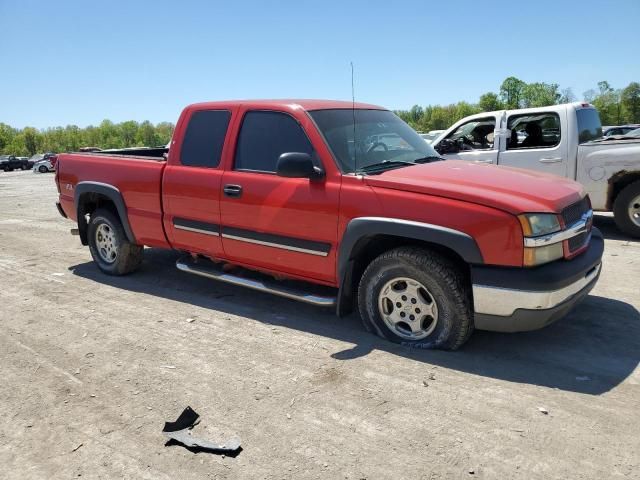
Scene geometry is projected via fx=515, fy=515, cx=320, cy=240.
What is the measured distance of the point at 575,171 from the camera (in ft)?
25.3

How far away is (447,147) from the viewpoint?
28.3ft

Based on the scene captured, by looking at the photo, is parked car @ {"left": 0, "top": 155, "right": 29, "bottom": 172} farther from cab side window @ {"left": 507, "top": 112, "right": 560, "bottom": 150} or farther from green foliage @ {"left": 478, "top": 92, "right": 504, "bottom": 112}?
green foliage @ {"left": 478, "top": 92, "right": 504, "bottom": 112}

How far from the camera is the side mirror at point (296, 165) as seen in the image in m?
3.96

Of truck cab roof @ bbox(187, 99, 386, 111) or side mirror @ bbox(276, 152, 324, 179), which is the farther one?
truck cab roof @ bbox(187, 99, 386, 111)

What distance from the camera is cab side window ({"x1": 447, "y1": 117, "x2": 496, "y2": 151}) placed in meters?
8.48

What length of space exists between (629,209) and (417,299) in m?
5.23

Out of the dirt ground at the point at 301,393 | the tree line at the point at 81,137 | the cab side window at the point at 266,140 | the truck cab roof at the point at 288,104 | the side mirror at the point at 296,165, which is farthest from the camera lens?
the tree line at the point at 81,137

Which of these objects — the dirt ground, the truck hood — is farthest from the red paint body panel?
the dirt ground

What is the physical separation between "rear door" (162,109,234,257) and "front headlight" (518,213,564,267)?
266 cm

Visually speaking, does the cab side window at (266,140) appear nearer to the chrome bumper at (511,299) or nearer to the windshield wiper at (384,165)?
the windshield wiper at (384,165)

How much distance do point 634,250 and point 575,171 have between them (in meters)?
1.53

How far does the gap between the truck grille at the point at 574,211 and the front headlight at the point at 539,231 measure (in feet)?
0.57

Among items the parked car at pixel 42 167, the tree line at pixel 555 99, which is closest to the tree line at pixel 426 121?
the tree line at pixel 555 99

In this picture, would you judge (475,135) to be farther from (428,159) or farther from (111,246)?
(111,246)
